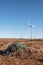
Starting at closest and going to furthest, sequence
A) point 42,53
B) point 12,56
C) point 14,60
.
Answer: point 14,60 → point 12,56 → point 42,53

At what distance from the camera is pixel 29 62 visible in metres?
22.3

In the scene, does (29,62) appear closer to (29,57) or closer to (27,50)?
(29,57)

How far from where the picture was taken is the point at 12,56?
2522cm

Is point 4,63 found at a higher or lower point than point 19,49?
lower

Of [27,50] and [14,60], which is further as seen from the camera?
[27,50]

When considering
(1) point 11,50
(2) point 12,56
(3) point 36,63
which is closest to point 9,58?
(2) point 12,56

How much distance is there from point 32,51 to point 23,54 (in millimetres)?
2039

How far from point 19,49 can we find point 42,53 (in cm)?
359

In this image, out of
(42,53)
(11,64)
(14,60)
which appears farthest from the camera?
(42,53)

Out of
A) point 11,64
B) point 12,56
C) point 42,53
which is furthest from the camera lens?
point 42,53

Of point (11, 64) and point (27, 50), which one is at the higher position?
point (27, 50)

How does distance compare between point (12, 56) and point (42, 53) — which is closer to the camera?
point (12, 56)

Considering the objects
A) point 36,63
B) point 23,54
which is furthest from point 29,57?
point 36,63

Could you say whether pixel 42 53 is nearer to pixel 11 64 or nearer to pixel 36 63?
pixel 36 63
